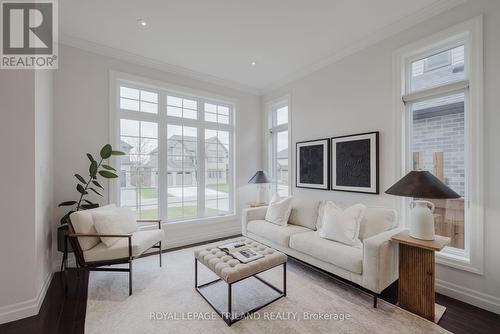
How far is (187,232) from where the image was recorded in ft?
13.0

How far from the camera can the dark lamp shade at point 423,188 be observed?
1899 mm

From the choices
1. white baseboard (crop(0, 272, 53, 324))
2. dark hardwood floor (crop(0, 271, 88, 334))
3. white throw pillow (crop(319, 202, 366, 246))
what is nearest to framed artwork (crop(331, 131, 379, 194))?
white throw pillow (crop(319, 202, 366, 246))

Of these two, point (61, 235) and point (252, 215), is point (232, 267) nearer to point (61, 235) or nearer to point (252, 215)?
point (252, 215)

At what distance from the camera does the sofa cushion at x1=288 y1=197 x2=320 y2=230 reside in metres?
3.28

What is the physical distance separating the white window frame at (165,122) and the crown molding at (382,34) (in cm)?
161

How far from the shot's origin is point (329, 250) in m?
2.43

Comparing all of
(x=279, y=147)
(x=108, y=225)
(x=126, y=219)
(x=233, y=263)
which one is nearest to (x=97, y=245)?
(x=108, y=225)

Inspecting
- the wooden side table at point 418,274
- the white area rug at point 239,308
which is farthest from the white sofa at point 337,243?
the white area rug at point 239,308

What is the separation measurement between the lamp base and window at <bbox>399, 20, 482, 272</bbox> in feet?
1.75

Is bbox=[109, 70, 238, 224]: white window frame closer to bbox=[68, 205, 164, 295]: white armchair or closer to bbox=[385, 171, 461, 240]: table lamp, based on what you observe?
bbox=[68, 205, 164, 295]: white armchair

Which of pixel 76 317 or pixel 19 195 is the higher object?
pixel 19 195

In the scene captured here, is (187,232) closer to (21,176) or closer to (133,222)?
(133,222)

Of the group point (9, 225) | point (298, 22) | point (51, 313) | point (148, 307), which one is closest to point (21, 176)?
point (9, 225)

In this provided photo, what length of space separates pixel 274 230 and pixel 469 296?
209cm
